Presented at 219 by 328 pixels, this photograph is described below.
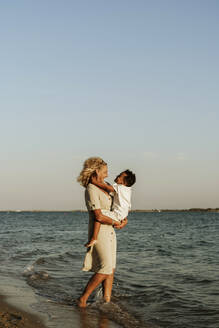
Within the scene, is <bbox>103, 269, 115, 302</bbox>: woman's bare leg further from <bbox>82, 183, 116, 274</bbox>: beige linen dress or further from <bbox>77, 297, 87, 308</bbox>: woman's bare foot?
<bbox>77, 297, 87, 308</bbox>: woman's bare foot

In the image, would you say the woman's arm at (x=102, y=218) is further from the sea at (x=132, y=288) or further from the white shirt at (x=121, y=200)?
the sea at (x=132, y=288)

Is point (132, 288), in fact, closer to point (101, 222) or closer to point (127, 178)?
point (101, 222)

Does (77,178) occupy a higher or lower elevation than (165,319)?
higher

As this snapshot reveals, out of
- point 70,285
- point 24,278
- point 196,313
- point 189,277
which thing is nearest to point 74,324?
point 196,313

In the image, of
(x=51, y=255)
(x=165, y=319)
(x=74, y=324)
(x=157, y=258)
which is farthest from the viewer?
(x=51, y=255)

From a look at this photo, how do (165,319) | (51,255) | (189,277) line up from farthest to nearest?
1. (51,255)
2. (189,277)
3. (165,319)

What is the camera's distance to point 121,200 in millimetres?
5301

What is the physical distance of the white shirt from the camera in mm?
5254

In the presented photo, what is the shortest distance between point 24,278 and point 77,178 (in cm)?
458

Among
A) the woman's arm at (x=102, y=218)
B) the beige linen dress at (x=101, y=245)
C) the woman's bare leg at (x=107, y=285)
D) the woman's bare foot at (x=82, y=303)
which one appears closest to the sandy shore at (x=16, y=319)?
the woman's bare foot at (x=82, y=303)

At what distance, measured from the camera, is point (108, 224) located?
5.33 meters

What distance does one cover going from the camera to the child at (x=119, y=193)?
5.25 meters

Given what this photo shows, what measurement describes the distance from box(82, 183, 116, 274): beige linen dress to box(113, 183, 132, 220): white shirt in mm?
130

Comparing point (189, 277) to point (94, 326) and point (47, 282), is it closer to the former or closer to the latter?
point (47, 282)
